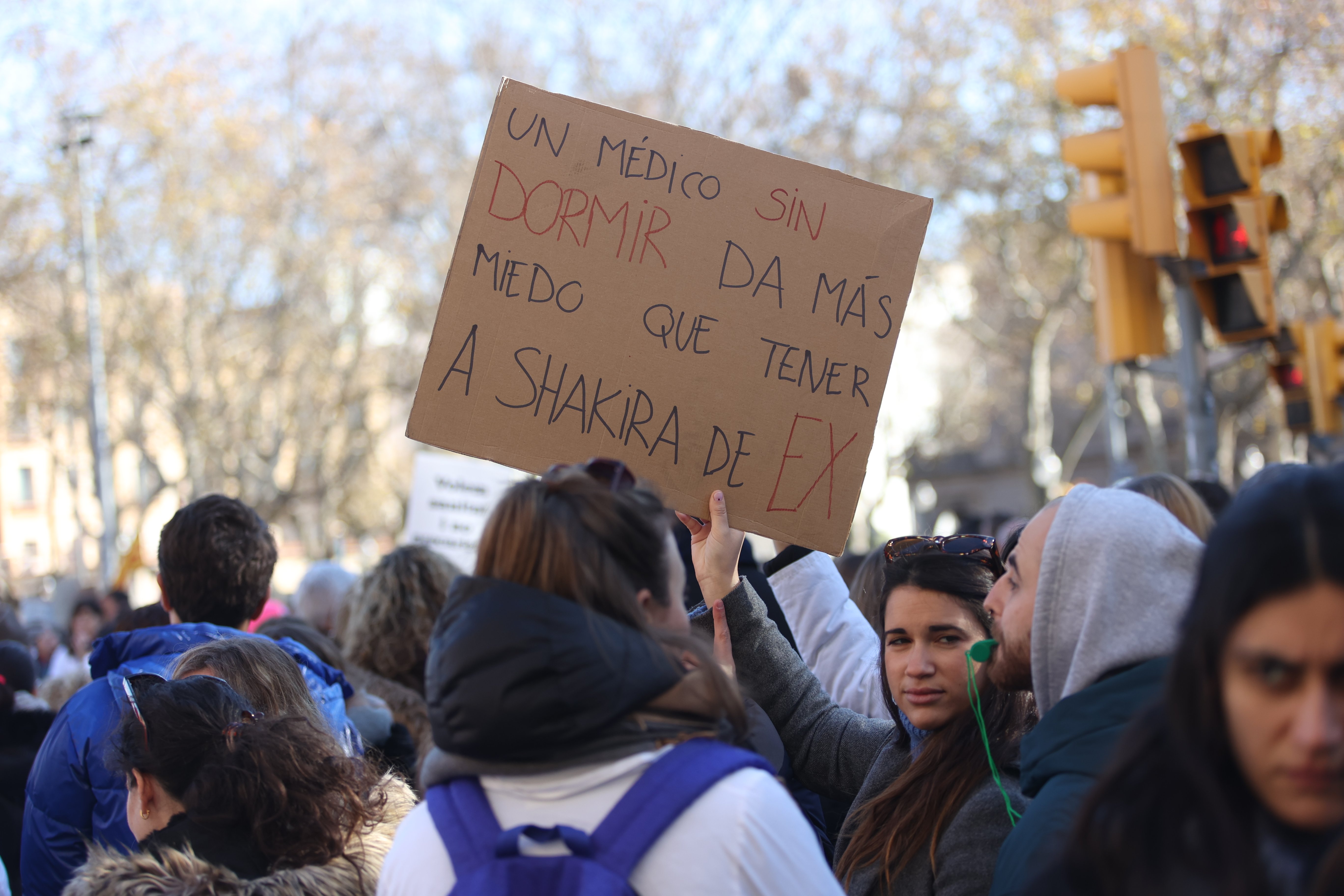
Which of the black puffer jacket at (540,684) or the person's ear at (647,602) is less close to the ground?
the person's ear at (647,602)

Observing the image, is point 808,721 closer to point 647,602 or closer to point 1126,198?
point 647,602

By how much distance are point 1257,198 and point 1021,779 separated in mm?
6201

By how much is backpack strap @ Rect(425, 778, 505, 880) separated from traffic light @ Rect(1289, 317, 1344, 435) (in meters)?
11.6

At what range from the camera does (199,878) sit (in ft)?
6.86

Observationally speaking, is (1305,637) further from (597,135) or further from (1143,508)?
(597,135)

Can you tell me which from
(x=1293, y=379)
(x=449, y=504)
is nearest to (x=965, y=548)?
(x=449, y=504)

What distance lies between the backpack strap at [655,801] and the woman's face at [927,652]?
1109mm

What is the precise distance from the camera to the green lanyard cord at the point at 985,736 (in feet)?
7.41

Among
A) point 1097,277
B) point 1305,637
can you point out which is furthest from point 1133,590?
point 1097,277

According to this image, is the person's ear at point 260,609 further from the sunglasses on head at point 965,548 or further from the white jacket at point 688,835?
the white jacket at point 688,835

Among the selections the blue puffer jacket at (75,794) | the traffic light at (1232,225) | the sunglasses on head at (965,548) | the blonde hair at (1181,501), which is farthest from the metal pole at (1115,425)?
the blue puffer jacket at (75,794)

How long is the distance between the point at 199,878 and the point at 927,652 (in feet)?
4.87

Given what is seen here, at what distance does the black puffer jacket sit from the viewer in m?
1.54

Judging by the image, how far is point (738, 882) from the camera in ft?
4.91
